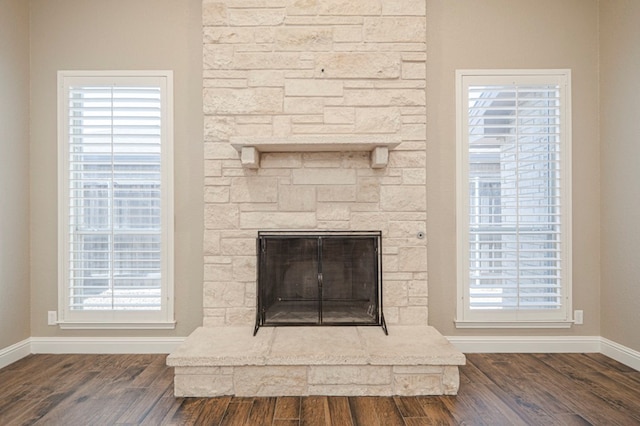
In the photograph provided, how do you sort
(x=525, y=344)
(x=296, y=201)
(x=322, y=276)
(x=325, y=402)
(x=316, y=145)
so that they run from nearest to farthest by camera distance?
1. (x=325, y=402)
2. (x=316, y=145)
3. (x=322, y=276)
4. (x=296, y=201)
5. (x=525, y=344)

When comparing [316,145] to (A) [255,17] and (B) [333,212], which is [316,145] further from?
(A) [255,17]

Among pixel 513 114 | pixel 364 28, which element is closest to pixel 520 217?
pixel 513 114

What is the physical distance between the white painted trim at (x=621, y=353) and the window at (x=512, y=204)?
33cm

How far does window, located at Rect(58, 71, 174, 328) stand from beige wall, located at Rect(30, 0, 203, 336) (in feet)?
0.28

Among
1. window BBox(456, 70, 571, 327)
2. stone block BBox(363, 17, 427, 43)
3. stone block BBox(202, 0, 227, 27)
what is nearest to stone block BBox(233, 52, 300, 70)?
stone block BBox(202, 0, 227, 27)

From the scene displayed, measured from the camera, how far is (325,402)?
7.06ft

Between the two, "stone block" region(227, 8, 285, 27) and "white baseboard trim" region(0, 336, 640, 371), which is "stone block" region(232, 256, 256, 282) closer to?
"white baseboard trim" region(0, 336, 640, 371)

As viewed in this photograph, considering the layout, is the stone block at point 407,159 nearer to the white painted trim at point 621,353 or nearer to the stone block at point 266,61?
the stone block at point 266,61

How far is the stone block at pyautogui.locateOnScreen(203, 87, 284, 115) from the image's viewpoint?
2.79m

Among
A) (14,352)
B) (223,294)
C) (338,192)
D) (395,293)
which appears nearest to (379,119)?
(338,192)

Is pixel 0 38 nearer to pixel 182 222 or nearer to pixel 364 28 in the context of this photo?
pixel 182 222

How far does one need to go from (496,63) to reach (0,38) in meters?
3.70

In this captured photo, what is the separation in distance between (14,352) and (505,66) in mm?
4311

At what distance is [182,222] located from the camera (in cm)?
292
